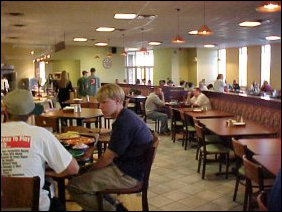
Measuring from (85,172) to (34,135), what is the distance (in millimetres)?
627

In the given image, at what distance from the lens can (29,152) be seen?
187 cm

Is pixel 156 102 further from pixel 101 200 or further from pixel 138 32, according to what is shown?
pixel 101 200

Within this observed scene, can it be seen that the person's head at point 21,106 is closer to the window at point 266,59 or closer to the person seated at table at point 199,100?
the window at point 266,59

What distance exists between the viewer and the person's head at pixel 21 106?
167cm

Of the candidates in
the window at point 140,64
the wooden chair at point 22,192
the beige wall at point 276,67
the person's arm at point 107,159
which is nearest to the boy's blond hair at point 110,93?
the person's arm at point 107,159

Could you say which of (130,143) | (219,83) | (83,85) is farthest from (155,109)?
(130,143)

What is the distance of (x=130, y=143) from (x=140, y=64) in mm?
1113

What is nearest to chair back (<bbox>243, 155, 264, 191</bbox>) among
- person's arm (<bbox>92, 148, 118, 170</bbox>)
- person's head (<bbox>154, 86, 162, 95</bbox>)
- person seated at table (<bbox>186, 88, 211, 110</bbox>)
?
person's arm (<bbox>92, 148, 118, 170</bbox>)

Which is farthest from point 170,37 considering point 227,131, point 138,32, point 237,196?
point 227,131

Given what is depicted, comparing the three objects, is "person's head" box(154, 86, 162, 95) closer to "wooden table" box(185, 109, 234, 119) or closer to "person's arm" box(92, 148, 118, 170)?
"wooden table" box(185, 109, 234, 119)

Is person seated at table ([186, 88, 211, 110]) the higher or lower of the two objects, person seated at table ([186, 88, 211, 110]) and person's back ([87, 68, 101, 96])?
the lower

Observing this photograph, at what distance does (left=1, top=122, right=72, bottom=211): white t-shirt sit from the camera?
1.78 m

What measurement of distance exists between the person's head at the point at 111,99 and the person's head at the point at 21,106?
0.56 meters

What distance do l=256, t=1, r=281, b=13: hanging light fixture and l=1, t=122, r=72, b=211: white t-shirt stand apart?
1180mm
